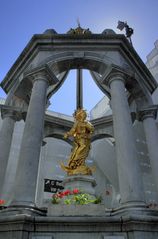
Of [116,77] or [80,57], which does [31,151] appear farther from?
[80,57]

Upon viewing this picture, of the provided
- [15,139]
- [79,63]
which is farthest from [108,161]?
[79,63]

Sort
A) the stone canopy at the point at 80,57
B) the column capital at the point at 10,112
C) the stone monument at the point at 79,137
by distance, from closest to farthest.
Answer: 1. the stone monument at the point at 79,137
2. the stone canopy at the point at 80,57
3. the column capital at the point at 10,112

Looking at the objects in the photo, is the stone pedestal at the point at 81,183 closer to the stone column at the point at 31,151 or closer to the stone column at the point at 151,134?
the stone column at the point at 31,151

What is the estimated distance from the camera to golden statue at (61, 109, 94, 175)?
35.5 feet

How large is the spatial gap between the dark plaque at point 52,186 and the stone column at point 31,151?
525 inches

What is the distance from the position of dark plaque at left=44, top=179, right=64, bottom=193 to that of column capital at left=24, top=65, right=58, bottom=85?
1309 centimetres

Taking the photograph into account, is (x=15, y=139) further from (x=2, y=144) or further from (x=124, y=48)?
(x=124, y=48)

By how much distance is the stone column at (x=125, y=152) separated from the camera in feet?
24.0

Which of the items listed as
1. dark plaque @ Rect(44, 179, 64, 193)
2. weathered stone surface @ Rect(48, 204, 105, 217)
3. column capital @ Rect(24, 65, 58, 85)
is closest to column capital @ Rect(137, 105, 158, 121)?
column capital @ Rect(24, 65, 58, 85)

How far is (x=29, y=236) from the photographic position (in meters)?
6.12

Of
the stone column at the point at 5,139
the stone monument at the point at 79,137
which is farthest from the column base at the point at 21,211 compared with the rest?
the stone column at the point at 5,139

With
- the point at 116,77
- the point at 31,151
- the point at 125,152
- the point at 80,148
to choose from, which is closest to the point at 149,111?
the point at 116,77

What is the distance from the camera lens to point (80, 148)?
37.4 ft

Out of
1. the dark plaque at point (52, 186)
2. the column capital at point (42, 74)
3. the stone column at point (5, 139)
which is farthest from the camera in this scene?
the dark plaque at point (52, 186)
